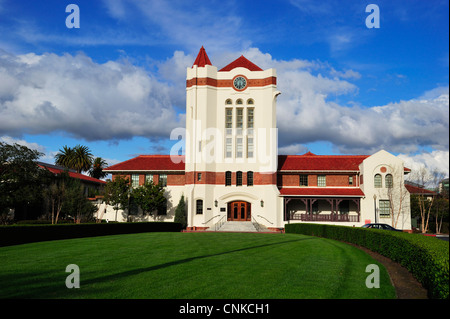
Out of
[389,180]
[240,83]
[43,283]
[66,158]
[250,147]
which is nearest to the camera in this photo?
[43,283]

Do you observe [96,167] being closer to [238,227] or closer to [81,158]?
[81,158]

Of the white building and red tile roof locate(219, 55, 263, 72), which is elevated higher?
red tile roof locate(219, 55, 263, 72)

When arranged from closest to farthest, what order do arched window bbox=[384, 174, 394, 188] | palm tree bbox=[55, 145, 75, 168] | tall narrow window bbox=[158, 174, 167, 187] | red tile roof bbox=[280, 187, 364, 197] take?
arched window bbox=[384, 174, 394, 188]
red tile roof bbox=[280, 187, 364, 197]
tall narrow window bbox=[158, 174, 167, 187]
palm tree bbox=[55, 145, 75, 168]

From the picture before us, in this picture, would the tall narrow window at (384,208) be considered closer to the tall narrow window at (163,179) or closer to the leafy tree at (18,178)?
the tall narrow window at (163,179)

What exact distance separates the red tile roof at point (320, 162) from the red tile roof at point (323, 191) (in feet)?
7.98

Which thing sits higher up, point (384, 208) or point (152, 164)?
point (152, 164)

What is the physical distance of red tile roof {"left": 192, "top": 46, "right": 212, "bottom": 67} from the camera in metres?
45.4

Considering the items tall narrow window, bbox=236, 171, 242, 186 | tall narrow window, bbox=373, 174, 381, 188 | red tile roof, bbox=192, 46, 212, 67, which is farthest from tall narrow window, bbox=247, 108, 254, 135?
tall narrow window, bbox=373, 174, 381, 188

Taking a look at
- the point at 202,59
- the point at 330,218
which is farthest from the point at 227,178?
the point at 202,59

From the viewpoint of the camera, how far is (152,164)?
1775 inches

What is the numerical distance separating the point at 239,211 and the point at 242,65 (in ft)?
61.0

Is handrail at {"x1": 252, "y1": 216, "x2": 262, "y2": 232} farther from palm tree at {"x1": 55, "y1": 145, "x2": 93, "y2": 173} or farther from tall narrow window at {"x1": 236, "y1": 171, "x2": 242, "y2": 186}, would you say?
palm tree at {"x1": 55, "y1": 145, "x2": 93, "y2": 173}

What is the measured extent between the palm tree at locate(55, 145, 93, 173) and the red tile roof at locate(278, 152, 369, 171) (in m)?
45.6

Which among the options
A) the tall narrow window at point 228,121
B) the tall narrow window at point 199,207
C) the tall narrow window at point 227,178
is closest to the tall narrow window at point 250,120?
the tall narrow window at point 228,121
